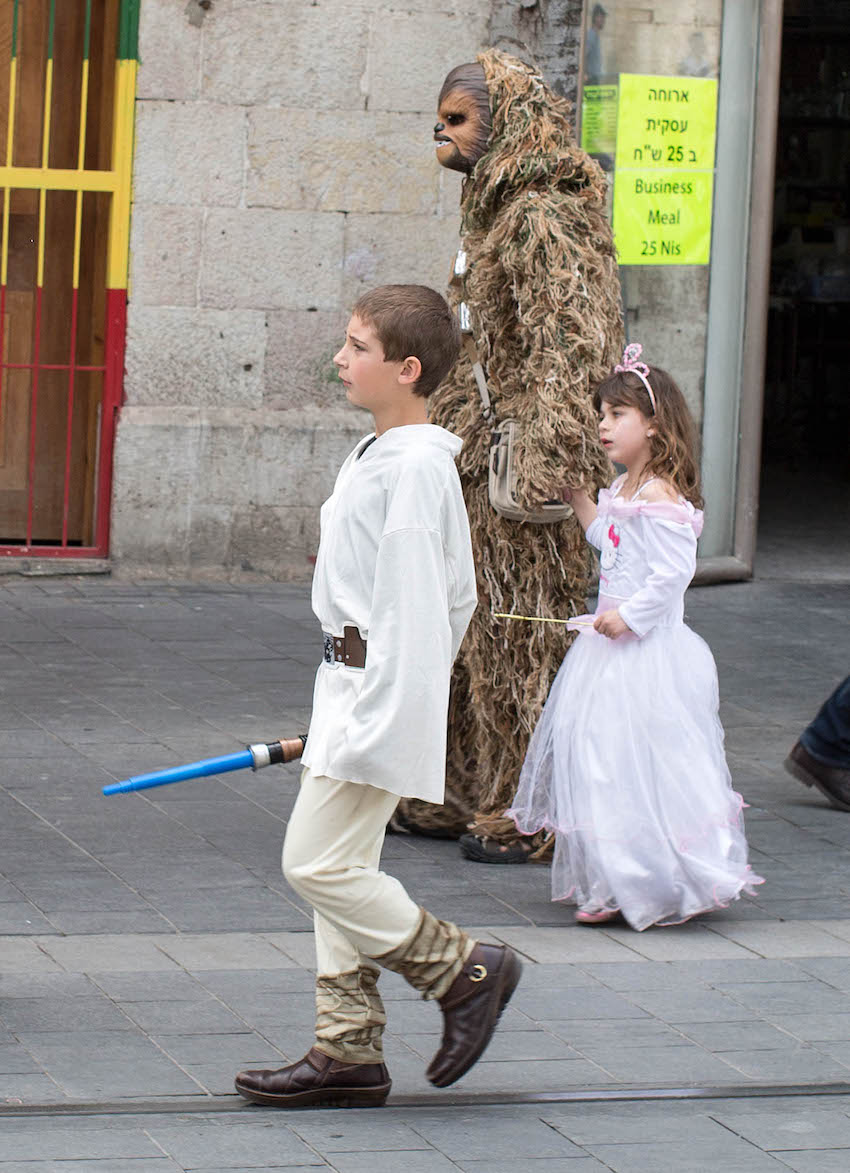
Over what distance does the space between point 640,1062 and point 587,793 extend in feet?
3.70

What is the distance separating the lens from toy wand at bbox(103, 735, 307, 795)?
12.8ft

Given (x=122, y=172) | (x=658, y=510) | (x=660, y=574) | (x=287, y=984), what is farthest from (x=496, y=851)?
(x=122, y=172)

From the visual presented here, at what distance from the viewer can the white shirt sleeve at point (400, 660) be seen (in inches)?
153

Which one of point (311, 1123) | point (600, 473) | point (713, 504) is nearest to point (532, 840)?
point (600, 473)

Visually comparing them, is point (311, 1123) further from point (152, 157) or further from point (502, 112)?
point (152, 157)

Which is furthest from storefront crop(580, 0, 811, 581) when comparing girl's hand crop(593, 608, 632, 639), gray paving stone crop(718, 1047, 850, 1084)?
gray paving stone crop(718, 1047, 850, 1084)

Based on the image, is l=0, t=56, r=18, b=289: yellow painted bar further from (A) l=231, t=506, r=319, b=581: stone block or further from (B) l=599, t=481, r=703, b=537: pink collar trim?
(B) l=599, t=481, r=703, b=537: pink collar trim

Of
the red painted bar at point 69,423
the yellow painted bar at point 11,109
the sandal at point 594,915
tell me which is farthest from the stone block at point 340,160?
the sandal at point 594,915

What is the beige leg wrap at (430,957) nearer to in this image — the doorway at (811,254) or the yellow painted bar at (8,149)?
the yellow painted bar at (8,149)

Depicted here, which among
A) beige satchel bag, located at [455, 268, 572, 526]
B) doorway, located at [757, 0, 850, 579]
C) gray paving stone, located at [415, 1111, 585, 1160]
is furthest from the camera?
doorway, located at [757, 0, 850, 579]

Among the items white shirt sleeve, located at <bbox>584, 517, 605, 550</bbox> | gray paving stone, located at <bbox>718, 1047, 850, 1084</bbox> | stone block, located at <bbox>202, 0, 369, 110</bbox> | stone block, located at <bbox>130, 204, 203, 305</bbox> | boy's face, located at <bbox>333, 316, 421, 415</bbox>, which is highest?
stone block, located at <bbox>202, 0, 369, 110</bbox>

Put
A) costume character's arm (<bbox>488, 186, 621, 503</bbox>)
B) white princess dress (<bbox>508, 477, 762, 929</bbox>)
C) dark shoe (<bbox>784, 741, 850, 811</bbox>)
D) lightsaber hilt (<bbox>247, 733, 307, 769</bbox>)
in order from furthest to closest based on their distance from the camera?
1. dark shoe (<bbox>784, 741, 850, 811</bbox>)
2. costume character's arm (<bbox>488, 186, 621, 503</bbox>)
3. white princess dress (<bbox>508, 477, 762, 929</bbox>)
4. lightsaber hilt (<bbox>247, 733, 307, 769</bbox>)

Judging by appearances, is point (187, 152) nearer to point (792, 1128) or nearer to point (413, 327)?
point (413, 327)

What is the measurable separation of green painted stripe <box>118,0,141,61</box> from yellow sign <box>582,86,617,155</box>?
2.26m
